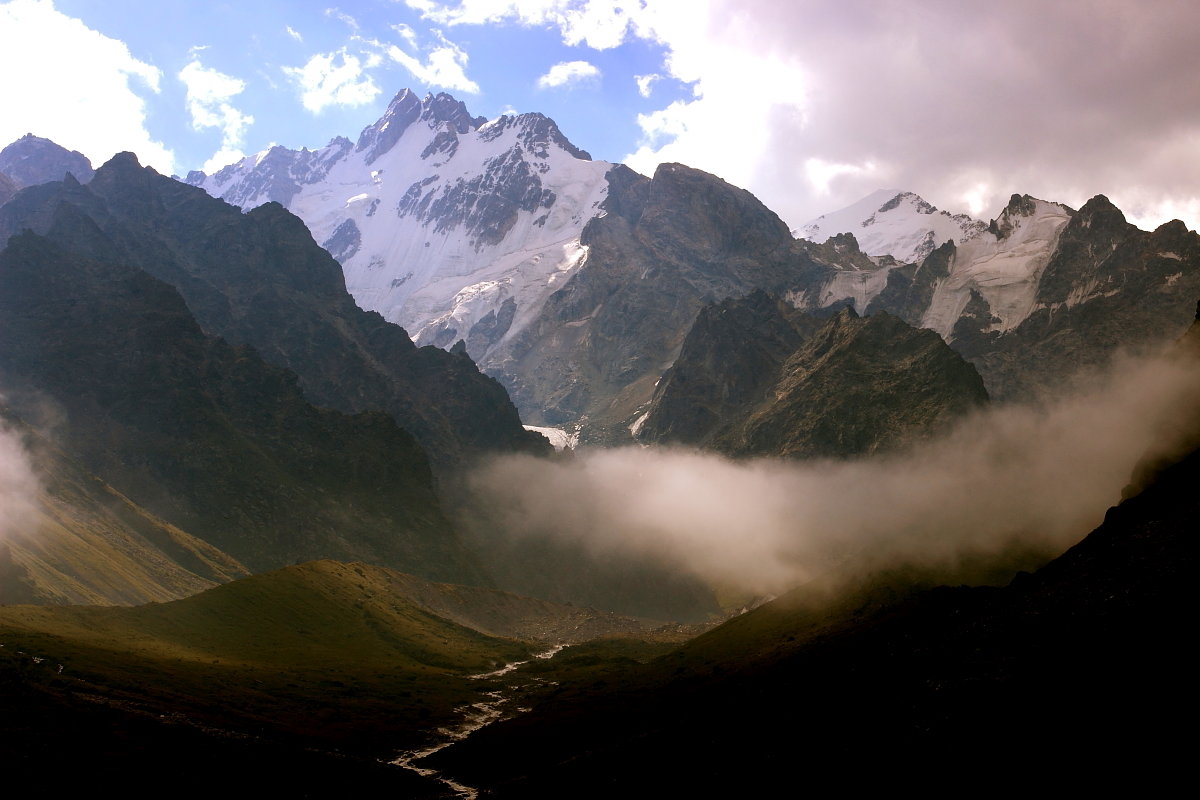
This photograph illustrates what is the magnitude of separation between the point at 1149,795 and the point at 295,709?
108 metres

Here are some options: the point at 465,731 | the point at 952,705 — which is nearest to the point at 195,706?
the point at 465,731

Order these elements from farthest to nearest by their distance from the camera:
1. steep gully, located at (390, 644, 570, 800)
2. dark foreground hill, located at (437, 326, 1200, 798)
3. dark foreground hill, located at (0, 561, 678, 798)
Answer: steep gully, located at (390, 644, 570, 800), dark foreground hill, located at (0, 561, 678, 798), dark foreground hill, located at (437, 326, 1200, 798)

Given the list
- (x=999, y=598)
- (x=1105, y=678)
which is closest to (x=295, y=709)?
(x=999, y=598)

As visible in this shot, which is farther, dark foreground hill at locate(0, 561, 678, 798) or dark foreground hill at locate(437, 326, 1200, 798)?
dark foreground hill at locate(0, 561, 678, 798)

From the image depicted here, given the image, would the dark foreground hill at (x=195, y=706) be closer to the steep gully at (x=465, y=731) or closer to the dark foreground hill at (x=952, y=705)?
the steep gully at (x=465, y=731)

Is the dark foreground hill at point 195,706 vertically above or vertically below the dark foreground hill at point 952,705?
above

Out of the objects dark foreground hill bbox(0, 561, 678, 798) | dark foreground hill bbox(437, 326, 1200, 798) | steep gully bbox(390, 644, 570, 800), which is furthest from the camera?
steep gully bbox(390, 644, 570, 800)

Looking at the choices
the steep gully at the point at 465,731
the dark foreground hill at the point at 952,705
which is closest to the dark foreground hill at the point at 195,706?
the steep gully at the point at 465,731

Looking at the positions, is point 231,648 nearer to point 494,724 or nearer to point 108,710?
point 494,724

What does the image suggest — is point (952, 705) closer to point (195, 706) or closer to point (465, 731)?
point (465, 731)

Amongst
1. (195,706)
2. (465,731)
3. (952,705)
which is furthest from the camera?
(465,731)

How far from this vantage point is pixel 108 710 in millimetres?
99625

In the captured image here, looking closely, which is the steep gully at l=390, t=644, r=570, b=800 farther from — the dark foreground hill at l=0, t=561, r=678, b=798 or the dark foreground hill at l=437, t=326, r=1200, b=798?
the dark foreground hill at l=437, t=326, r=1200, b=798

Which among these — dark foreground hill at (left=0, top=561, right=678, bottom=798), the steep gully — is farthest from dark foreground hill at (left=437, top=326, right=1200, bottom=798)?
dark foreground hill at (left=0, top=561, right=678, bottom=798)
